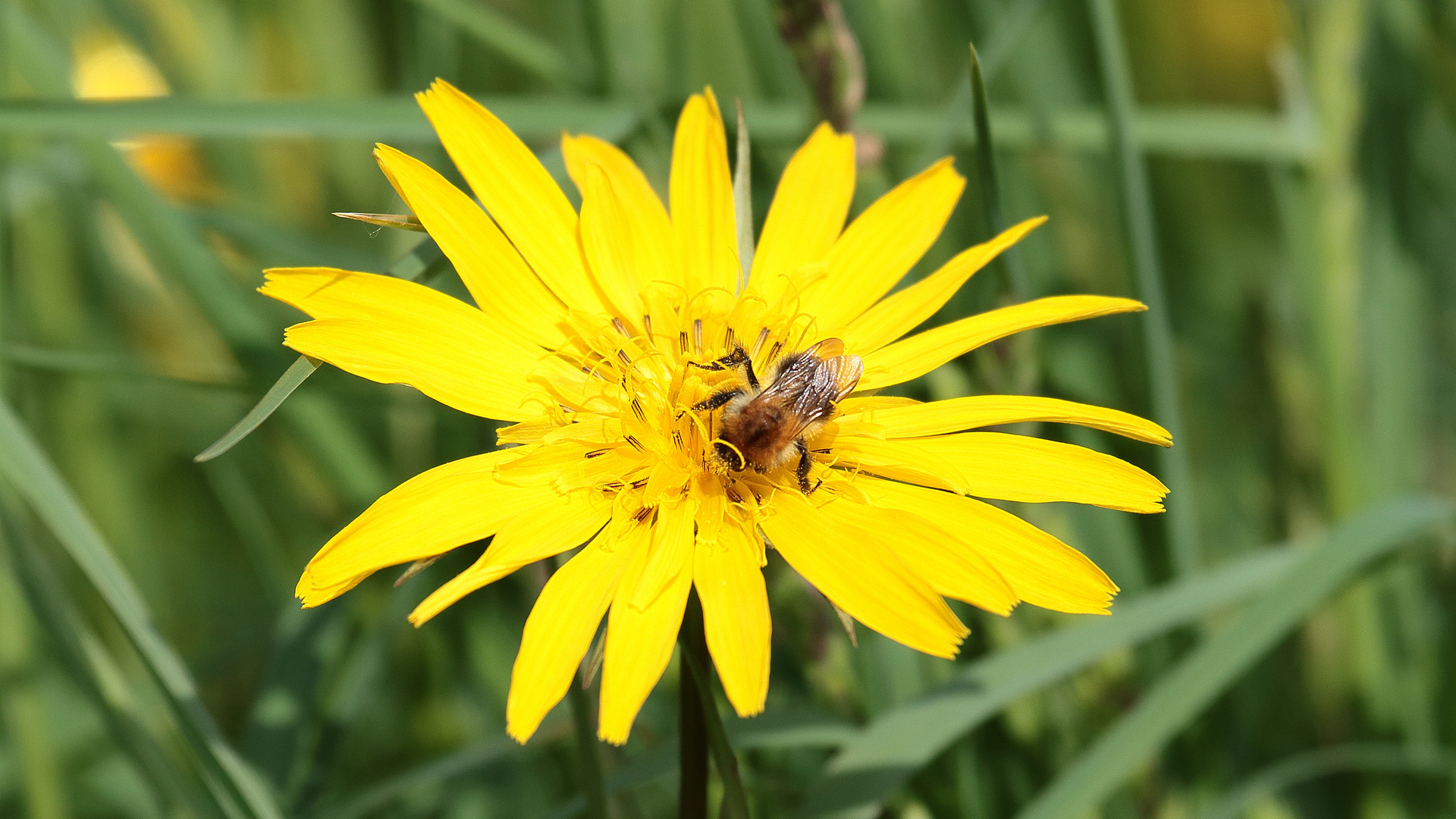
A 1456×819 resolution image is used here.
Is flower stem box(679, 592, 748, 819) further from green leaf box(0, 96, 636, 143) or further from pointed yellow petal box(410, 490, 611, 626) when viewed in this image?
green leaf box(0, 96, 636, 143)

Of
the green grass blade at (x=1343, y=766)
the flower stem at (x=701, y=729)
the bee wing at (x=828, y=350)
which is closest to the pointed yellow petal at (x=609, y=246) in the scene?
the bee wing at (x=828, y=350)

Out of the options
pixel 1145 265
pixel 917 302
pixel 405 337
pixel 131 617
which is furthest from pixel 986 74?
pixel 131 617

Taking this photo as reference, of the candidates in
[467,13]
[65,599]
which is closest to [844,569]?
[65,599]

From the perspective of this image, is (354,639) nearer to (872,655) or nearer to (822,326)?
(872,655)

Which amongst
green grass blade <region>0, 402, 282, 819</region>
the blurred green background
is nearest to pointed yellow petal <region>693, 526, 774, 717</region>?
the blurred green background

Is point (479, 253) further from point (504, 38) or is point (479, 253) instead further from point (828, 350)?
point (504, 38)

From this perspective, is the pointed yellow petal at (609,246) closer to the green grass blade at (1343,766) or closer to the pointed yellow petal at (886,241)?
the pointed yellow petal at (886,241)
